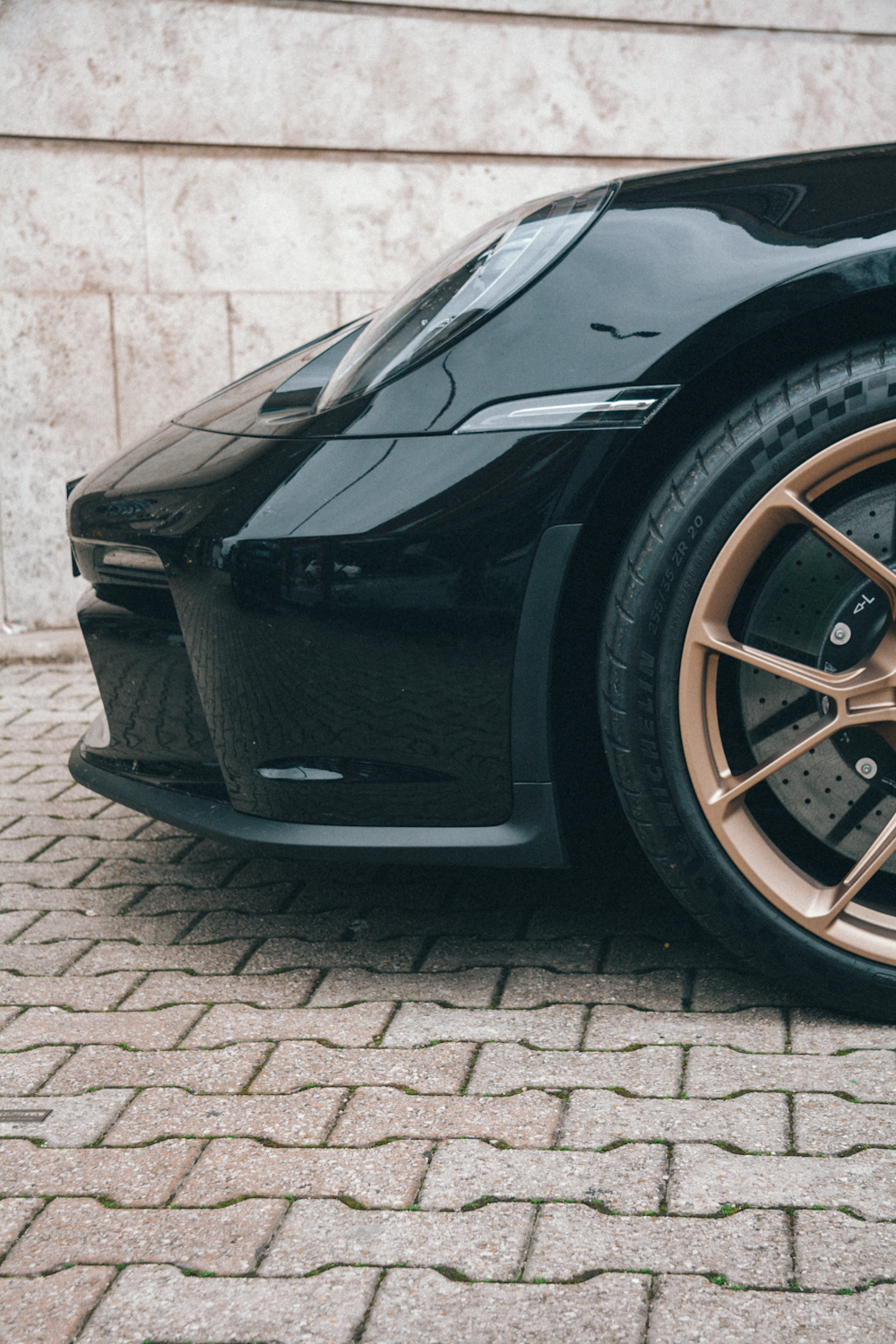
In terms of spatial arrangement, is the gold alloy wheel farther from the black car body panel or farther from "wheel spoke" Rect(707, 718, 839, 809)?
the black car body panel

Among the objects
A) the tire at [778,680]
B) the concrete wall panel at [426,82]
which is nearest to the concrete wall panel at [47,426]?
the concrete wall panel at [426,82]

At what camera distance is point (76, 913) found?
2738mm

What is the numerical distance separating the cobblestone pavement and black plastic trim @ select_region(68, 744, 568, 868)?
0.28 metres

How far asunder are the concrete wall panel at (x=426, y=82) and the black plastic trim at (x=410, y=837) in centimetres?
398

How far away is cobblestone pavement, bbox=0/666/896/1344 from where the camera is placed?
1494 mm

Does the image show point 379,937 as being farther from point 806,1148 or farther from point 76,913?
point 806,1148

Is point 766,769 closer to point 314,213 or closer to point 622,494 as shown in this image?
point 622,494

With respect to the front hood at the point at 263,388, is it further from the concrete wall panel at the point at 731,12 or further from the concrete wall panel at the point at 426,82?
the concrete wall panel at the point at 731,12

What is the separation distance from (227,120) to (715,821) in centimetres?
436

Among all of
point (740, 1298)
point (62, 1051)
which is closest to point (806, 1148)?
point (740, 1298)

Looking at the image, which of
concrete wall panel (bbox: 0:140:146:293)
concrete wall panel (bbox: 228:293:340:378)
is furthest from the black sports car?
concrete wall panel (bbox: 0:140:146:293)

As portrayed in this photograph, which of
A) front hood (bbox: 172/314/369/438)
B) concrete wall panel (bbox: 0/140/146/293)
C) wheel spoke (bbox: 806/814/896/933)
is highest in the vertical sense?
concrete wall panel (bbox: 0/140/146/293)

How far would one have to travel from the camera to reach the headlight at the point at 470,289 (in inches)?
82.6

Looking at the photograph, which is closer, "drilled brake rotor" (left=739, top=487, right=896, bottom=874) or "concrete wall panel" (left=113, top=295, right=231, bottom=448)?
"drilled brake rotor" (left=739, top=487, right=896, bottom=874)
